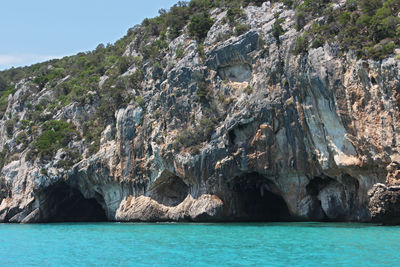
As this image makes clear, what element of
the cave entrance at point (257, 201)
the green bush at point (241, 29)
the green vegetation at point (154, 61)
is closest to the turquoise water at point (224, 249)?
the cave entrance at point (257, 201)

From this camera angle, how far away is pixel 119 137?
42344 mm

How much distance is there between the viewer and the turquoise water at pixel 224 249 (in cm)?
1563

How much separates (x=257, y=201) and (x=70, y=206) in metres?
21.7

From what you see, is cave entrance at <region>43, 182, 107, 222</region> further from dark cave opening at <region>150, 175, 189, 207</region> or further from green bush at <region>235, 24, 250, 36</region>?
green bush at <region>235, 24, 250, 36</region>

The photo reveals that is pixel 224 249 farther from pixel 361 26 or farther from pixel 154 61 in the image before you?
pixel 154 61

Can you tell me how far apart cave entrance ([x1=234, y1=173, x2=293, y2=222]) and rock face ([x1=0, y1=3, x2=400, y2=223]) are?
9 centimetres

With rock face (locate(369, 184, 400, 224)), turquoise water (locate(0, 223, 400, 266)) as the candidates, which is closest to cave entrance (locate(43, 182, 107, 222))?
turquoise water (locate(0, 223, 400, 266))

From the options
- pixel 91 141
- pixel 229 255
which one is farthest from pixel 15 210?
pixel 229 255

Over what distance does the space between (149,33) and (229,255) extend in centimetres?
4028

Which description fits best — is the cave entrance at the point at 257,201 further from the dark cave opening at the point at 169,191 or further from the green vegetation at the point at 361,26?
the green vegetation at the point at 361,26

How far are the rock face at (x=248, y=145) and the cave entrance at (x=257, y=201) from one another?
93 mm

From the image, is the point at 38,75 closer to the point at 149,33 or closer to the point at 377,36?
the point at 149,33

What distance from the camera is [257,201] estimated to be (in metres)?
36.9

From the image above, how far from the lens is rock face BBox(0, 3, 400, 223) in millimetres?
26453
